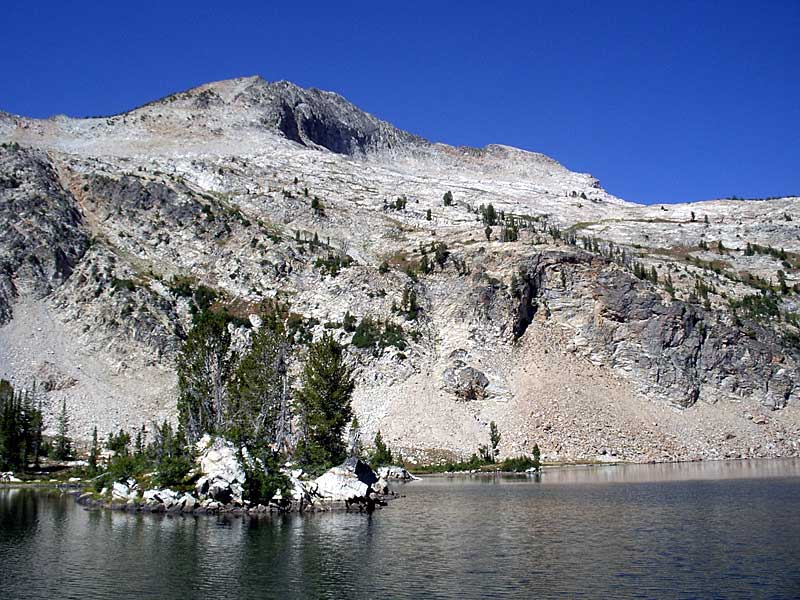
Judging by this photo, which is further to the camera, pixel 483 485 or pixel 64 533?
pixel 483 485

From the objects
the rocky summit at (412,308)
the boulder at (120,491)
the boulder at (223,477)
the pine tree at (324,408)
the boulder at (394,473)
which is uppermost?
the rocky summit at (412,308)

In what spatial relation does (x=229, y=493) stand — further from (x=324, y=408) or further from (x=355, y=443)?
(x=355, y=443)

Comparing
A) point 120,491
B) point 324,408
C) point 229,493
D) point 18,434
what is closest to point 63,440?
point 18,434

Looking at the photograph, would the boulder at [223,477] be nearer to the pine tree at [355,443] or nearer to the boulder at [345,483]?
the boulder at [345,483]

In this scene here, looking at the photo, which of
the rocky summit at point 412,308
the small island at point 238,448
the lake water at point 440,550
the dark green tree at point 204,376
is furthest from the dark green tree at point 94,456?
the lake water at point 440,550

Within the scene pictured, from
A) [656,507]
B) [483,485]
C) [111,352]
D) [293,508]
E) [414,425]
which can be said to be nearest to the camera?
[656,507]

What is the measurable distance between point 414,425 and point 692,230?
96.2m

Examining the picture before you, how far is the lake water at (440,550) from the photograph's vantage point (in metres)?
28.9

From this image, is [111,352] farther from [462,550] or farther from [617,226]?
[617,226]

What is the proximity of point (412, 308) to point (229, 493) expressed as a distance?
65.8 meters

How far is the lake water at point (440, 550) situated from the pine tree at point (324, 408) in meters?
10.9

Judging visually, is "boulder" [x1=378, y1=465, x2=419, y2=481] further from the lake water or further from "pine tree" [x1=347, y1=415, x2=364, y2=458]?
the lake water

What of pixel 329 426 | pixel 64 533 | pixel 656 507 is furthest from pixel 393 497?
pixel 64 533

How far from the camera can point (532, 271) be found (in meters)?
120
